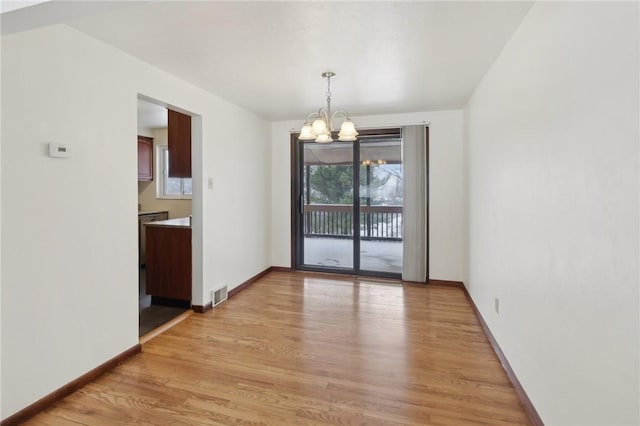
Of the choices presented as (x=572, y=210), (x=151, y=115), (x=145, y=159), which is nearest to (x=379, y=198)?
(x=572, y=210)

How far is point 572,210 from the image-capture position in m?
1.42

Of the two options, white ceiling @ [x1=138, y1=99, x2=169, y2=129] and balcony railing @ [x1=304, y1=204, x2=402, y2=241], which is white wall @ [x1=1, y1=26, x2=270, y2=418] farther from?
balcony railing @ [x1=304, y1=204, x2=402, y2=241]

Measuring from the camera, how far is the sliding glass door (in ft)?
16.0

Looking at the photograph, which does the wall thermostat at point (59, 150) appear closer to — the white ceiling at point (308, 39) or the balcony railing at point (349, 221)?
the white ceiling at point (308, 39)

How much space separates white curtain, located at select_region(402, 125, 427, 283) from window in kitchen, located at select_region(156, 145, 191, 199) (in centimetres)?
389

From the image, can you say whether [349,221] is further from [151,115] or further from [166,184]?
[166,184]

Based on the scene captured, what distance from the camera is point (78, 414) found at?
6.34ft

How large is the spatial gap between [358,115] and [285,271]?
104 inches

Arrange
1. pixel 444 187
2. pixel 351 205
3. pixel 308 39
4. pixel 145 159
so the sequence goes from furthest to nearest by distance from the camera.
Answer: pixel 145 159 < pixel 351 205 < pixel 444 187 < pixel 308 39

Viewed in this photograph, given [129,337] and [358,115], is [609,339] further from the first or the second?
[358,115]

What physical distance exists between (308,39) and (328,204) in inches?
123

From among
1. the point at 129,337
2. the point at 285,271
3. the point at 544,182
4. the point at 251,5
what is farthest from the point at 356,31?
the point at 285,271

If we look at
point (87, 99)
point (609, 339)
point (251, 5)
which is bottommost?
point (609, 339)

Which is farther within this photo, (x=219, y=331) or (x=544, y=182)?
(x=219, y=331)
